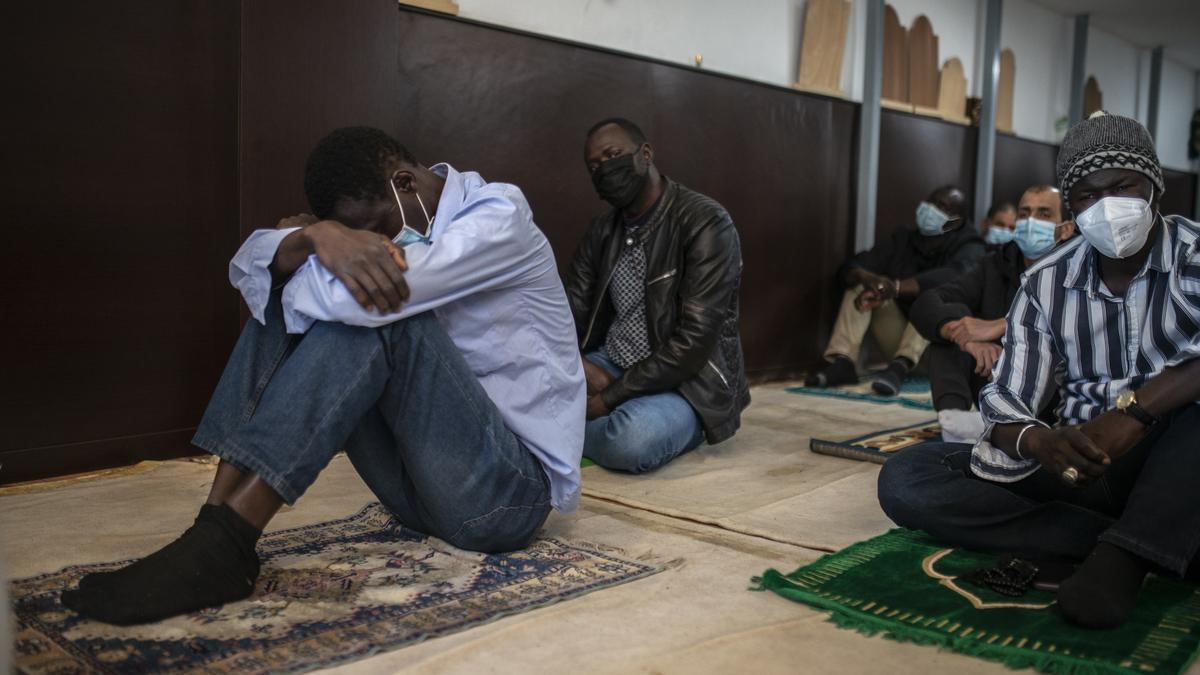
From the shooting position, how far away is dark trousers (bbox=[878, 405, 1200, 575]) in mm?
1854

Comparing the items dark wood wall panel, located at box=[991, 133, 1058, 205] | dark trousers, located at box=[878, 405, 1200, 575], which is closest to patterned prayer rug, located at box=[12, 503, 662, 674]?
dark trousers, located at box=[878, 405, 1200, 575]

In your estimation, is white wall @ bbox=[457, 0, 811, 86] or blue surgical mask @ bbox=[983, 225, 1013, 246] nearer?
white wall @ bbox=[457, 0, 811, 86]

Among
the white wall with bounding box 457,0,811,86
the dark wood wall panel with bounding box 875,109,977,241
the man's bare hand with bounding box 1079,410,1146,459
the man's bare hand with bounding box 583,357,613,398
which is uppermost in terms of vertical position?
the white wall with bounding box 457,0,811,86

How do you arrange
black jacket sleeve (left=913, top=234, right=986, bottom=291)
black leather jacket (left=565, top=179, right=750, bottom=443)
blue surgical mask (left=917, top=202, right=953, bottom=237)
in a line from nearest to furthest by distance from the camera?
black leather jacket (left=565, top=179, right=750, bottom=443)
black jacket sleeve (left=913, top=234, right=986, bottom=291)
blue surgical mask (left=917, top=202, right=953, bottom=237)

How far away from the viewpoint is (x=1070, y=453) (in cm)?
193

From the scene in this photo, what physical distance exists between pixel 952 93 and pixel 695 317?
4.52 m

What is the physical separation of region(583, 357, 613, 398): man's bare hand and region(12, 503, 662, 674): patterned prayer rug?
41.0 inches

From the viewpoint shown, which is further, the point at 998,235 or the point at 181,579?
the point at 998,235

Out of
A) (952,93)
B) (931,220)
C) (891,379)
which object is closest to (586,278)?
(891,379)

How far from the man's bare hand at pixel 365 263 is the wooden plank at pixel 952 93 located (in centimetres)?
572

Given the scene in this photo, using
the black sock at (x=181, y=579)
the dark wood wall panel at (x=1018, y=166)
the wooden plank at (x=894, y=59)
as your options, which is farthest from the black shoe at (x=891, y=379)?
the black sock at (x=181, y=579)

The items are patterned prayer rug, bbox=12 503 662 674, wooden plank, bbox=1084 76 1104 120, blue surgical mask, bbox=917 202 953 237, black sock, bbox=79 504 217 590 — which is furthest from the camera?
wooden plank, bbox=1084 76 1104 120

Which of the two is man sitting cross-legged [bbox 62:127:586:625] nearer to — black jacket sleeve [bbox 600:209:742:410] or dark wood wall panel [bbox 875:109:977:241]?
black jacket sleeve [bbox 600:209:742:410]

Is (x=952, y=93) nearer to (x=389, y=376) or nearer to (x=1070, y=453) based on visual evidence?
(x=1070, y=453)
